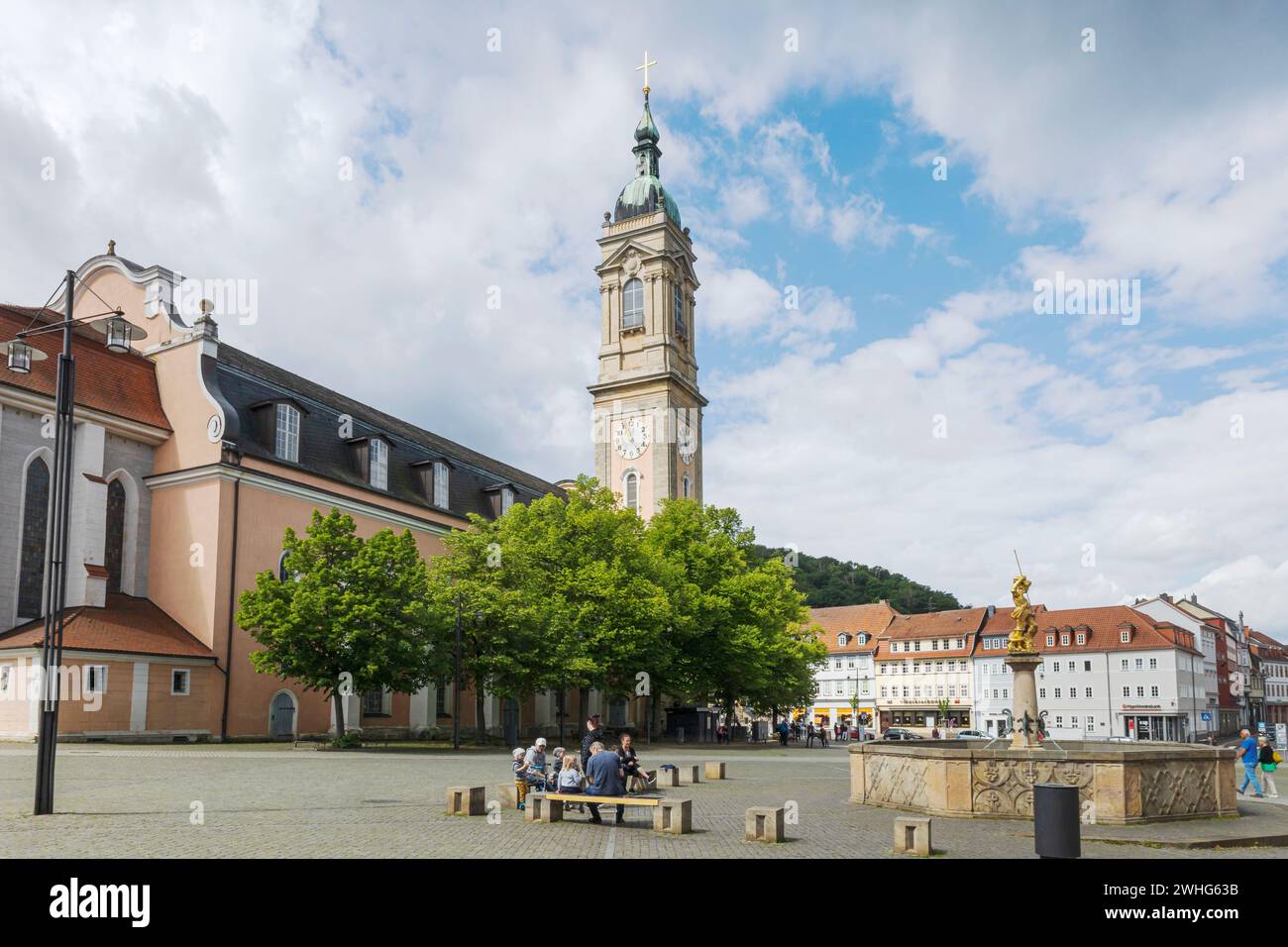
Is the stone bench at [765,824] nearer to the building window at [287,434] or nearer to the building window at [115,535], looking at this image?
the building window at [115,535]

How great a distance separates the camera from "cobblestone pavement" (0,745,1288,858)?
11.9 metres

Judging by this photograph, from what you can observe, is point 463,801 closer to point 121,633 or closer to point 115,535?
point 121,633

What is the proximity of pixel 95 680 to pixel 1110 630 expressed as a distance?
7776 centimetres

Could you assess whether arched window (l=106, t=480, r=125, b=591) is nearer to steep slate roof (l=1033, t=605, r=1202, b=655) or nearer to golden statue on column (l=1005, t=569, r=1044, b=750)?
golden statue on column (l=1005, t=569, r=1044, b=750)

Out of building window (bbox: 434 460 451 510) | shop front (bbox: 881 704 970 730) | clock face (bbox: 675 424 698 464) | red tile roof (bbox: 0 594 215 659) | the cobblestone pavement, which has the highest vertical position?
clock face (bbox: 675 424 698 464)

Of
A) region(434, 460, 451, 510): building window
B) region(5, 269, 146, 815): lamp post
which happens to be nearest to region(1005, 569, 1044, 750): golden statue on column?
region(5, 269, 146, 815): lamp post

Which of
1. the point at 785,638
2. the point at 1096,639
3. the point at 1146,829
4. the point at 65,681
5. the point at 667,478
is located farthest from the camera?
the point at 1096,639

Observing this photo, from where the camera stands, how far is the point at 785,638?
51156 millimetres

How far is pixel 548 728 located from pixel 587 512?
17911 mm

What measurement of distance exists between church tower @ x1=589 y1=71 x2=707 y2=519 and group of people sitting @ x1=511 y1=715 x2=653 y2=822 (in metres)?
45.2

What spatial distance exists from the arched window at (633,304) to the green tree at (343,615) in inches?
1451
